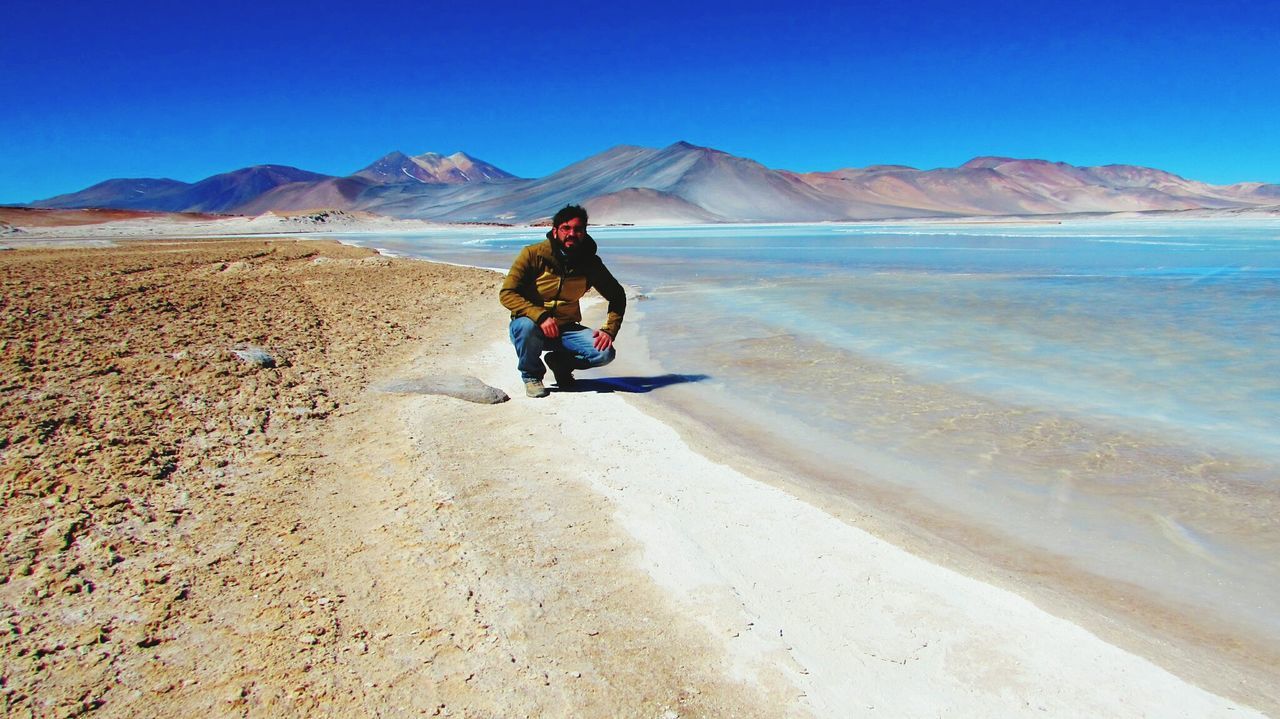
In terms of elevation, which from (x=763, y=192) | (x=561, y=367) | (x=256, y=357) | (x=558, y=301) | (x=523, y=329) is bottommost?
(x=561, y=367)

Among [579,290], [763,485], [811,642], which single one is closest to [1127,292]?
[579,290]

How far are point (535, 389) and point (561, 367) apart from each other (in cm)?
35

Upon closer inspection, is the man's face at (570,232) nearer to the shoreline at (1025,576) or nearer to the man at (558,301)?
the man at (558,301)

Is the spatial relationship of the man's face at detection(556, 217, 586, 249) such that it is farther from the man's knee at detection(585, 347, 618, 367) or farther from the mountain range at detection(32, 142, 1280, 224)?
the mountain range at detection(32, 142, 1280, 224)

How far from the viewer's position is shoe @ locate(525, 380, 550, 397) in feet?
15.3

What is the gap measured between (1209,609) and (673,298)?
27.9ft

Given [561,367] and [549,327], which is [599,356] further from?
[549,327]

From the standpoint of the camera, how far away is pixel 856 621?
213cm

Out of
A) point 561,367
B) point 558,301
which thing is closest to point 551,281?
point 558,301

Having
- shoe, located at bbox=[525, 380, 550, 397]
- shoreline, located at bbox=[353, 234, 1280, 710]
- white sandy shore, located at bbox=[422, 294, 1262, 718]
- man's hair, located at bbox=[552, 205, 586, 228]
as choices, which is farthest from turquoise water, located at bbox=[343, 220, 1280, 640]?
man's hair, located at bbox=[552, 205, 586, 228]

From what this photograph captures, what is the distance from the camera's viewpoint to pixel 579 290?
16.1 ft

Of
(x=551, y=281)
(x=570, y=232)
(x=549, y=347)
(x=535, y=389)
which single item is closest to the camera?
(x=570, y=232)

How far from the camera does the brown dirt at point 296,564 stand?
1.81m

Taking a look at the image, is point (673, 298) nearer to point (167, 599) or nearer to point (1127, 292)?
point (1127, 292)
